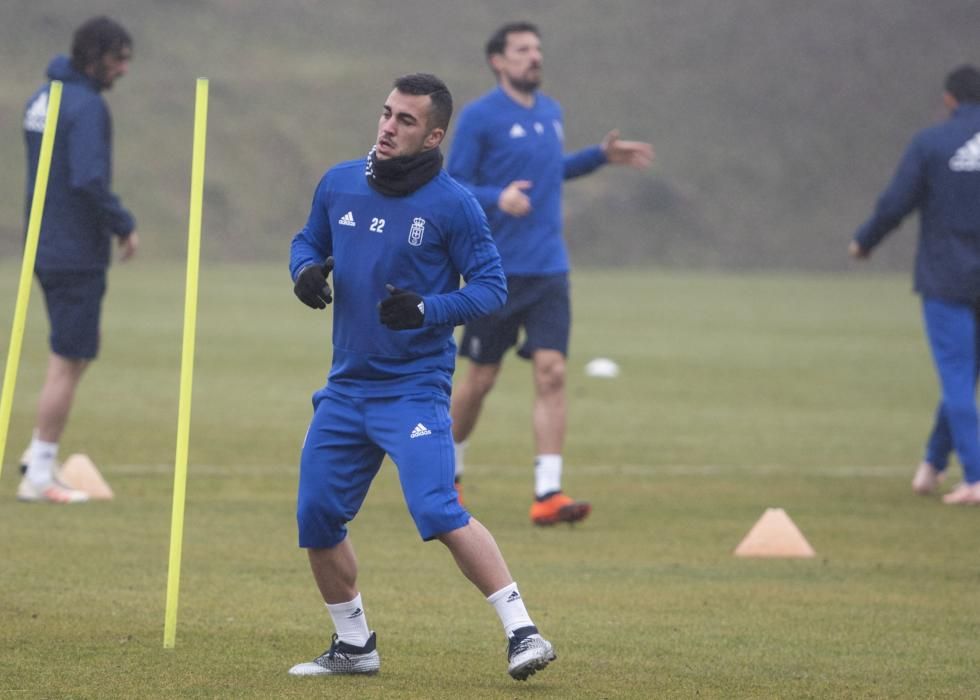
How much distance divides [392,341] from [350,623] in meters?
0.97

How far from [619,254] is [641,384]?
4825 cm

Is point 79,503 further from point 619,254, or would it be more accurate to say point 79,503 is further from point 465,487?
point 619,254

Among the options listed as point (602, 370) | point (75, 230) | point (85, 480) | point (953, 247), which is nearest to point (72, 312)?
point (75, 230)

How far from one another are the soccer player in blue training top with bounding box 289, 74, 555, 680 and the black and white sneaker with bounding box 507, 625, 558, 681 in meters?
0.09

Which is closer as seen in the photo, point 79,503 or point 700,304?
point 79,503

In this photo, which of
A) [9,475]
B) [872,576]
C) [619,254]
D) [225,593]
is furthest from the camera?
[619,254]

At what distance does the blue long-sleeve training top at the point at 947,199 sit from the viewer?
12281mm

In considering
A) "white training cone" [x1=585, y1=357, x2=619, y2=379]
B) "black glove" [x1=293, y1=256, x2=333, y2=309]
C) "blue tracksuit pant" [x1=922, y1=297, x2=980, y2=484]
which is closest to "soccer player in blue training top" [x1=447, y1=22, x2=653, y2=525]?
"blue tracksuit pant" [x1=922, y1=297, x2=980, y2=484]

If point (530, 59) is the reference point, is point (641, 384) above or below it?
below

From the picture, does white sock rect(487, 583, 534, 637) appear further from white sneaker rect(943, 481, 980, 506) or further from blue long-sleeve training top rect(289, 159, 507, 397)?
white sneaker rect(943, 481, 980, 506)

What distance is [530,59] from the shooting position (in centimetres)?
1161

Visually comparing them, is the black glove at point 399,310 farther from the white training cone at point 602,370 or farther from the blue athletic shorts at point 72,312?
the white training cone at point 602,370

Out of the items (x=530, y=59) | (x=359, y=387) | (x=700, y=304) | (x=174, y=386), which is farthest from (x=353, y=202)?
(x=700, y=304)

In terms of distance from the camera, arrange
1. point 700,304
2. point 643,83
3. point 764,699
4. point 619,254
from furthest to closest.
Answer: point 643,83, point 619,254, point 700,304, point 764,699
